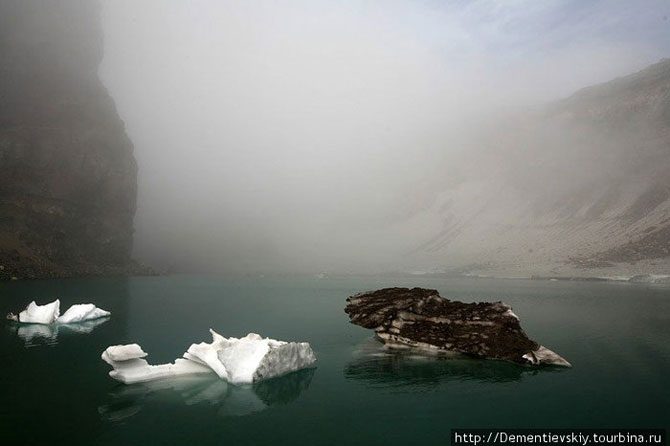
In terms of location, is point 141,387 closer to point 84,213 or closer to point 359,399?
point 359,399

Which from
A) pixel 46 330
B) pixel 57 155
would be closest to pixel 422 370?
pixel 46 330

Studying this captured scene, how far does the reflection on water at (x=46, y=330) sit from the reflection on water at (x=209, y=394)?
2231cm

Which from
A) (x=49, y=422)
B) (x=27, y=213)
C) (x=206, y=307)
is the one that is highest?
(x=27, y=213)

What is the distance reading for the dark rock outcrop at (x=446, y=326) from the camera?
1309 inches

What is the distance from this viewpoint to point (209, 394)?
25.3 m

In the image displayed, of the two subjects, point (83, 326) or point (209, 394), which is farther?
point (83, 326)

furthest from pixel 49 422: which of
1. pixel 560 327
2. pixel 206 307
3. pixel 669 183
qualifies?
pixel 669 183

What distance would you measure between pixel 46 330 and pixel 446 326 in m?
46.0

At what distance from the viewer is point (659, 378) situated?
94.5 ft

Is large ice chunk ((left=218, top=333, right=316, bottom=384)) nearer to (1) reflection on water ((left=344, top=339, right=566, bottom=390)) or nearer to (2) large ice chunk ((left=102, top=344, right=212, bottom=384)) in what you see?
(2) large ice chunk ((left=102, top=344, right=212, bottom=384))

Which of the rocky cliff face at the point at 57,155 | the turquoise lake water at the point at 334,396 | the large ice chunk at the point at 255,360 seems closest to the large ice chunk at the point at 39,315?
the turquoise lake water at the point at 334,396

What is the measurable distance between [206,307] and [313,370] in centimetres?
5029

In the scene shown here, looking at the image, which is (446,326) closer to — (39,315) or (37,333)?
(37,333)

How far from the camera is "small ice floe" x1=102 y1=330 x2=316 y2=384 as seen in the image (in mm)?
26766
